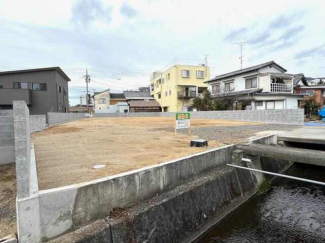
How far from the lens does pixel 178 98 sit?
31.5 meters

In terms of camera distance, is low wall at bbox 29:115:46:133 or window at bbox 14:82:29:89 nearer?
low wall at bbox 29:115:46:133

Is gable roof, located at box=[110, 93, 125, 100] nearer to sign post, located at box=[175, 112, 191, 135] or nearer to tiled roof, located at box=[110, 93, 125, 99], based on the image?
tiled roof, located at box=[110, 93, 125, 99]

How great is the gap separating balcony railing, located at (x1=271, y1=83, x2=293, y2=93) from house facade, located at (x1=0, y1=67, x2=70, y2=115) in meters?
22.4

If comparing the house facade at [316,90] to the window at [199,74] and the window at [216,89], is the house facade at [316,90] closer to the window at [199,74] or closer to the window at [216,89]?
the window at [216,89]

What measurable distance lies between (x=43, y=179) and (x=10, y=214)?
601 mm

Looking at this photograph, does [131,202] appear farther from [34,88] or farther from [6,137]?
[34,88]

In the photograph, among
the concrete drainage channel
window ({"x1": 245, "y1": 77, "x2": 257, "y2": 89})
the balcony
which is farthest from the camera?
window ({"x1": 245, "y1": 77, "x2": 257, "y2": 89})

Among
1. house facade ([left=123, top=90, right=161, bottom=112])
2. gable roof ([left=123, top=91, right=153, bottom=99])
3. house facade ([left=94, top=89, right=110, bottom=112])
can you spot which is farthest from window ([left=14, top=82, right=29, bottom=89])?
house facade ([left=94, top=89, right=110, bottom=112])

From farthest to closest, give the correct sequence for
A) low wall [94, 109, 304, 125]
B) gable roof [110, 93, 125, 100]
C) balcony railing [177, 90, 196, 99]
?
gable roof [110, 93, 125, 100], balcony railing [177, 90, 196, 99], low wall [94, 109, 304, 125]

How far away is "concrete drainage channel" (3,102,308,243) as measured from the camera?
2.25m

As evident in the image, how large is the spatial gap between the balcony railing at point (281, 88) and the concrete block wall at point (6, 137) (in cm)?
2108

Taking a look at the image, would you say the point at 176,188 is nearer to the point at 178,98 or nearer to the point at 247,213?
the point at 247,213

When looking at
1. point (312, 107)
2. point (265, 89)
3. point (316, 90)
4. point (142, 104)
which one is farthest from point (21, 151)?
point (142, 104)

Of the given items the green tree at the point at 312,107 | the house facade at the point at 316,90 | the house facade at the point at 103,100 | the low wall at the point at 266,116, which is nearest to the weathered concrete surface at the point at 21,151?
the low wall at the point at 266,116
